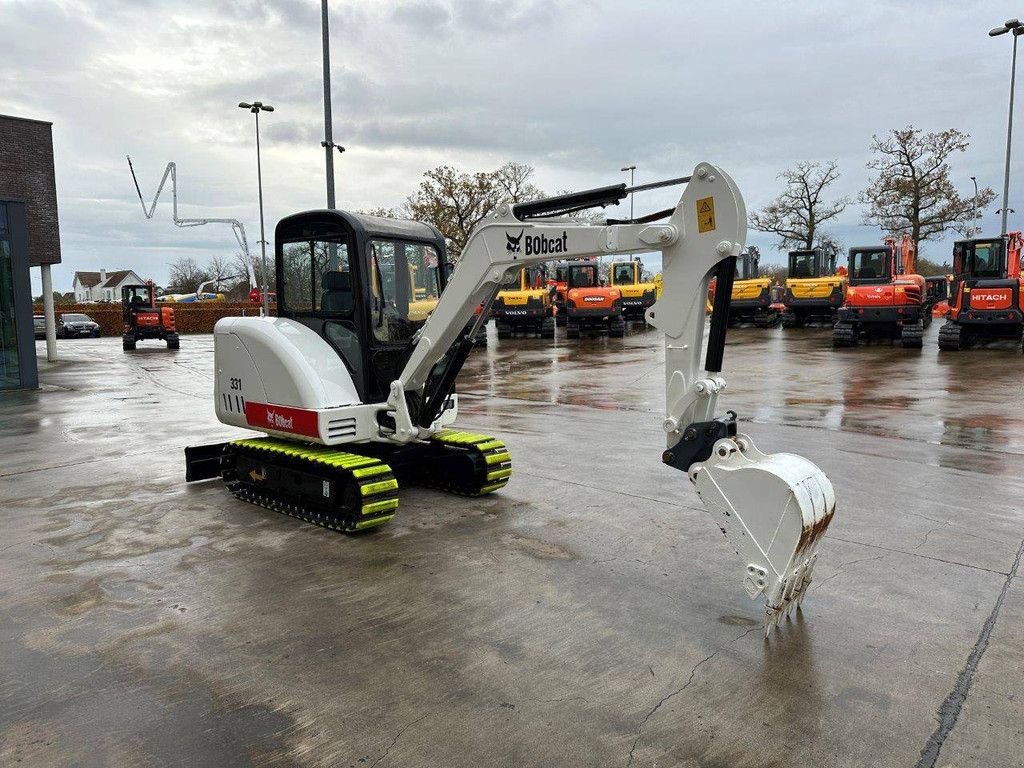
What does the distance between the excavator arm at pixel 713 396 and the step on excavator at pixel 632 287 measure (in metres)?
25.8

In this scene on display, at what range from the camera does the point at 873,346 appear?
73.2ft

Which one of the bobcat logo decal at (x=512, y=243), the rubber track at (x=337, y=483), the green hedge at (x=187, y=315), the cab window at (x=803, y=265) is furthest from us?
the green hedge at (x=187, y=315)

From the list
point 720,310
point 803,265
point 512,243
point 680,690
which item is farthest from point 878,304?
point 680,690

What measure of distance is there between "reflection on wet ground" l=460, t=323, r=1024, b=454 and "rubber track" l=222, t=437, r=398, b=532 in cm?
724

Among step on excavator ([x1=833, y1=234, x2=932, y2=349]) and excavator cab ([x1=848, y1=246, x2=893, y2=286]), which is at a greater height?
excavator cab ([x1=848, y1=246, x2=893, y2=286])

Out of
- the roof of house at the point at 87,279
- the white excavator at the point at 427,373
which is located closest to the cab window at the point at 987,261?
the white excavator at the point at 427,373

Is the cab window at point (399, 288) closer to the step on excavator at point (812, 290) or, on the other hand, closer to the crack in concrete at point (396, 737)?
the crack in concrete at point (396, 737)

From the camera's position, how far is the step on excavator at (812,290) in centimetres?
2941

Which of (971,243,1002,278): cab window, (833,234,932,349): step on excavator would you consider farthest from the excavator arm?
(971,243,1002,278): cab window

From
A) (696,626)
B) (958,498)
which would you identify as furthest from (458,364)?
(958,498)

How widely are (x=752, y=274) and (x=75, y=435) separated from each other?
29.7 metres

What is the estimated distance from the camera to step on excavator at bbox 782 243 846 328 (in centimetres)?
2941

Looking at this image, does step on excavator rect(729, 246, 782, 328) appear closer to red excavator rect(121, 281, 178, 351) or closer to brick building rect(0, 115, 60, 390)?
red excavator rect(121, 281, 178, 351)

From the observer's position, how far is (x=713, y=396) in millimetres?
4520
